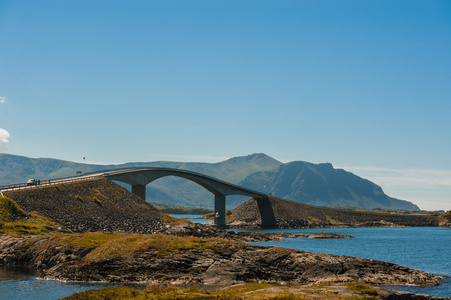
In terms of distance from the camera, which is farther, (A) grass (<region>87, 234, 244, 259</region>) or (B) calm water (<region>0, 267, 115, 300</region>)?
(A) grass (<region>87, 234, 244, 259</region>)

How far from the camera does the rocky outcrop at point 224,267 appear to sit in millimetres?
49312

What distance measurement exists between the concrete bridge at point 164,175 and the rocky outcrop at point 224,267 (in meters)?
74.9

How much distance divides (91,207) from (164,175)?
6136cm

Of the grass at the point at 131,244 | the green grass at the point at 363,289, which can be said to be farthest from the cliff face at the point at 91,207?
the green grass at the point at 363,289

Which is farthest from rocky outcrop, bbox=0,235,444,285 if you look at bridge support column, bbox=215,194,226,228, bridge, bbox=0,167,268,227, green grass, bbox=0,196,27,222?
bridge support column, bbox=215,194,226,228

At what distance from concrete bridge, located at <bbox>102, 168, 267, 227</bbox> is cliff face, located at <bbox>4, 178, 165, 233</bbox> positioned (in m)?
14.8

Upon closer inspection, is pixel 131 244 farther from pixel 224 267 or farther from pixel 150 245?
pixel 224 267

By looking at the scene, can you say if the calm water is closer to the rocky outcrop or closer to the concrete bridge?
the rocky outcrop

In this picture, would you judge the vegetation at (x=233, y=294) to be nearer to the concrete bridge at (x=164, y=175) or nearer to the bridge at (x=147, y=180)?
the bridge at (x=147, y=180)

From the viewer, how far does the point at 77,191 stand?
103438 mm

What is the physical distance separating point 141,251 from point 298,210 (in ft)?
491

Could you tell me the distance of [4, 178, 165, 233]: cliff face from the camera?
87.4m

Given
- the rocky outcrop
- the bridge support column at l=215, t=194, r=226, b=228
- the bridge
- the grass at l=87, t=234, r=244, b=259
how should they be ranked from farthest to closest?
the bridge support column at l=215, t=194, r=226, b=228 → the bridge → the grass at l=87, t=234, r=244, b=259 → the rocky outcrop

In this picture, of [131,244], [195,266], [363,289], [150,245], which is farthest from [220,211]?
[363,289]
